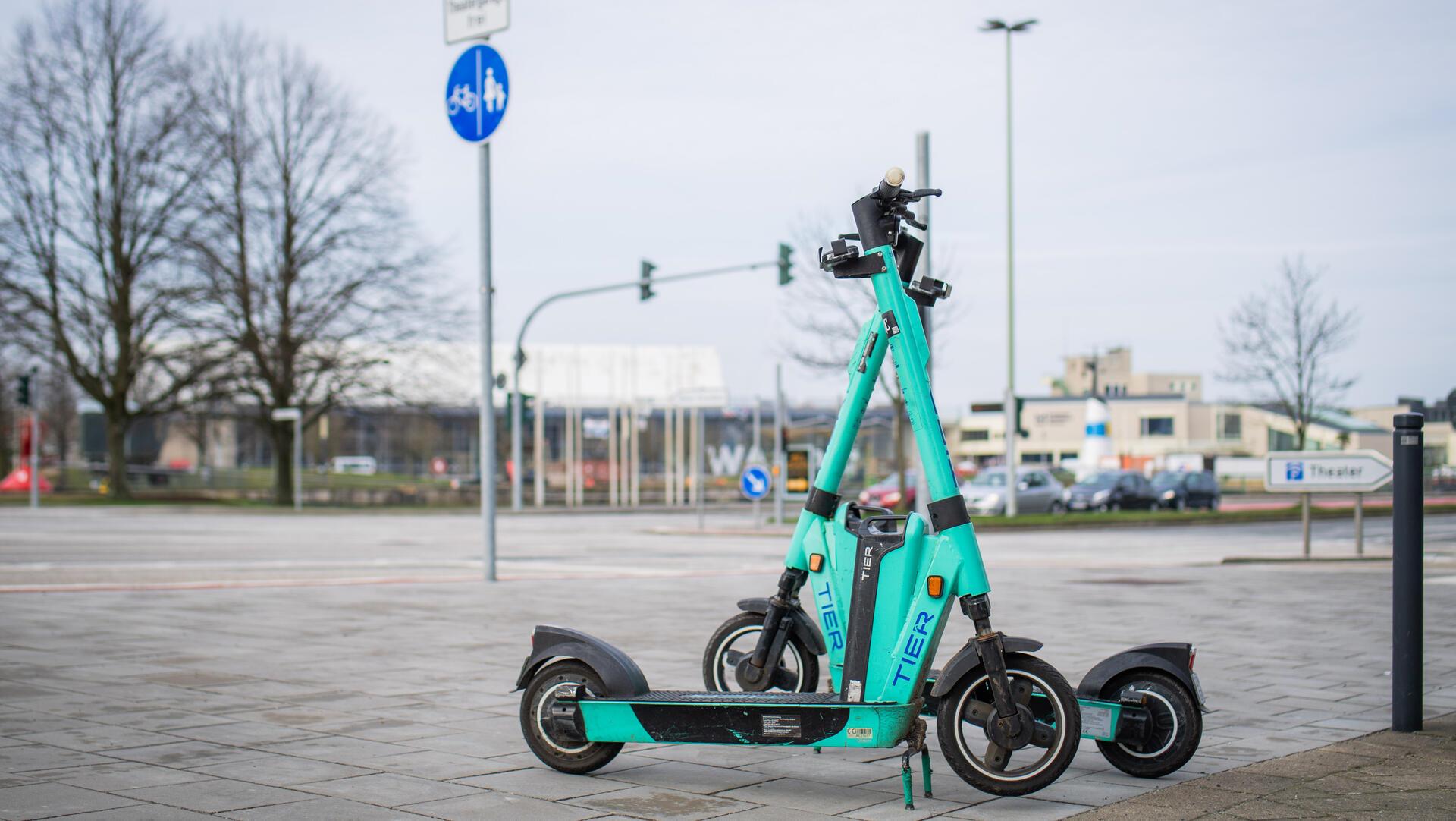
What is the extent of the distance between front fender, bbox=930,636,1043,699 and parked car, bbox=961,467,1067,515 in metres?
28.3

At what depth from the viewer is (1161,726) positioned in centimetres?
486

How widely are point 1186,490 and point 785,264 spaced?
17.8 m

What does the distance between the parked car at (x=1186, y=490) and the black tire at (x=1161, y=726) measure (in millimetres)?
35071

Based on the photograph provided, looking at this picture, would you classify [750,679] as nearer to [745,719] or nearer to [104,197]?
[745,719]

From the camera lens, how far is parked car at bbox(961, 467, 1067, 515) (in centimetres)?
3291

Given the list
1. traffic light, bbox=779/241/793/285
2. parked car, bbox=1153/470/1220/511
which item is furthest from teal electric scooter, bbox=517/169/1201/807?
parked car, bbox=1153/470/1220/511

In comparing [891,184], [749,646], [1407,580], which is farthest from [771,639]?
[1407,580]

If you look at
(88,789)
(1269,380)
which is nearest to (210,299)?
(1269,380)

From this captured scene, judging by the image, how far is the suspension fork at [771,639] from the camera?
5.26 meters

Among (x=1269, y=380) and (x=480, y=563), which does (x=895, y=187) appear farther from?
(x=1269, y=380)

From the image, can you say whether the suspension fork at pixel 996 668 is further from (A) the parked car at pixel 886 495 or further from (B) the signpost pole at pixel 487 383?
(A) the parked car at pixel 886 495

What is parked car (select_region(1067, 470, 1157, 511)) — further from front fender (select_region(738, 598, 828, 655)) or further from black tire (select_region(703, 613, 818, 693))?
front fender (select_region(738, 598, 828, 655))

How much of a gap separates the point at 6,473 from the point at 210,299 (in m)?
25.6

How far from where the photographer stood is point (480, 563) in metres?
17.3
